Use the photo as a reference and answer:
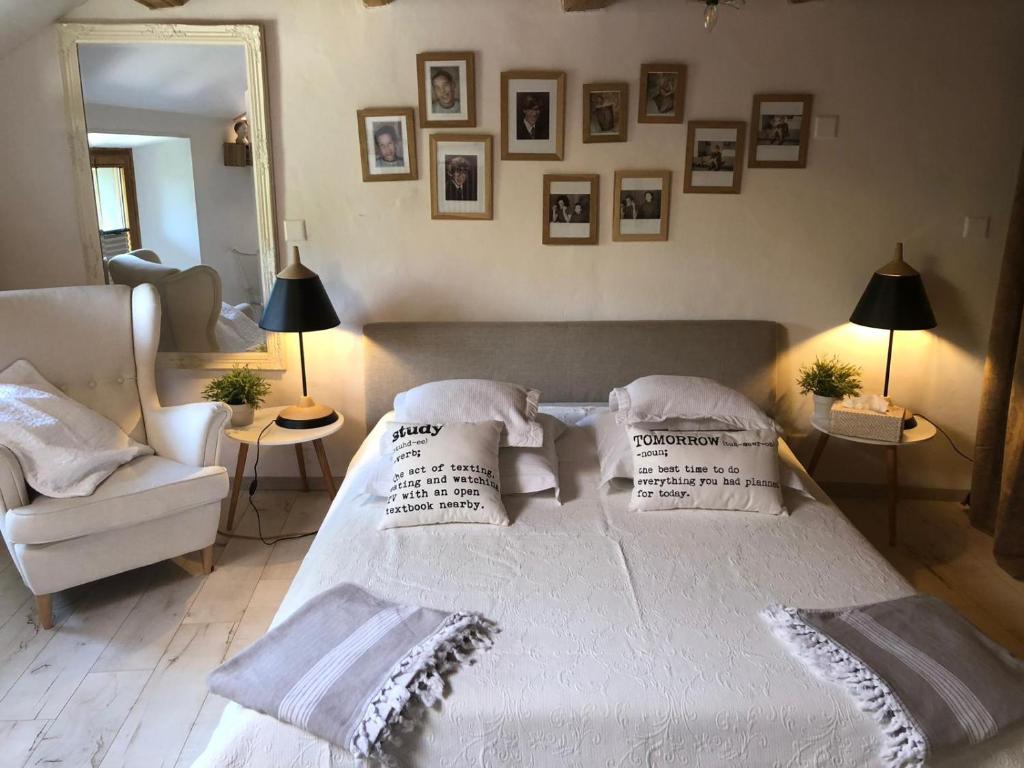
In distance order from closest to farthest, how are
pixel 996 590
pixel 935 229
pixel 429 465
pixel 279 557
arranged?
1. pixel 429 465
2. pixel 996 590
3. pixel 279 557
4. pixel 935 229

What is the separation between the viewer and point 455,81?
316cm

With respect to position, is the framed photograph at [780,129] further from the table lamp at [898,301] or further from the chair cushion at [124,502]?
the chair cushion at [124,502]

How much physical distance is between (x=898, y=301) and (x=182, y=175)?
9.86ft

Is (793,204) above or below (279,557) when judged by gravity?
above

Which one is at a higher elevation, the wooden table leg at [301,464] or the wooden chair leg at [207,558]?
the wooden table leg at [301,464]

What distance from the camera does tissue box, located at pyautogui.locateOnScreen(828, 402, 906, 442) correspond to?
121 inches

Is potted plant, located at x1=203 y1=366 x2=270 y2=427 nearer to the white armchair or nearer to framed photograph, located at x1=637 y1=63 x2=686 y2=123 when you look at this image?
the white armchair

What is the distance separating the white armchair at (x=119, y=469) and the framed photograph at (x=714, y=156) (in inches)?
83.9

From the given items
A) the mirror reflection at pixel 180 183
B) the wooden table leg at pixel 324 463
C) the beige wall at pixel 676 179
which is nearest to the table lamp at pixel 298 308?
the wooden table leg at pixel 324 463

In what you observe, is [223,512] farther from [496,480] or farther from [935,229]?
[935,229]

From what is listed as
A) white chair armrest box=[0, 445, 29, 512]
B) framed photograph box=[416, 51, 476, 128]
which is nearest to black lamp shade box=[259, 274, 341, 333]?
framed photograph box=[416, 51, 476, 128]

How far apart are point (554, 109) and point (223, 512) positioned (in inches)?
89.0

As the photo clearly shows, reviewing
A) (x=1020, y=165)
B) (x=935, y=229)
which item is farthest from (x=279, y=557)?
(x=1020, y=165)

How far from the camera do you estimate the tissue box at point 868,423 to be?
3086 mm
